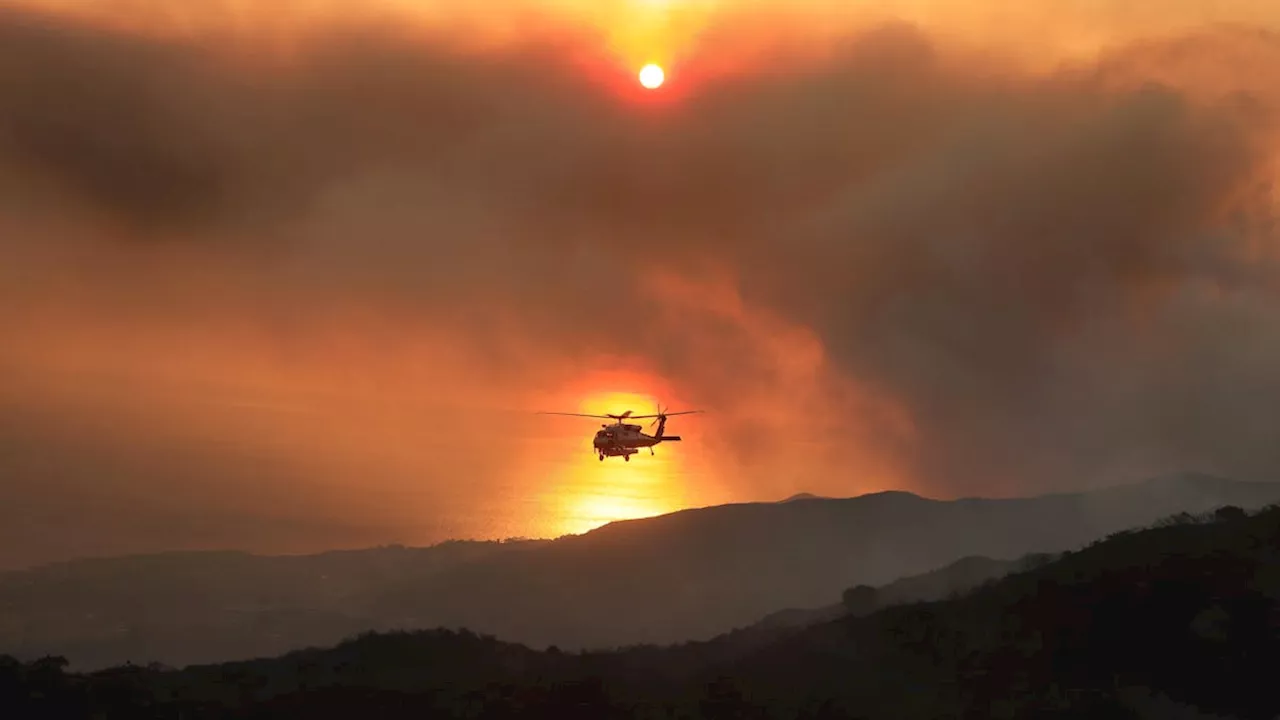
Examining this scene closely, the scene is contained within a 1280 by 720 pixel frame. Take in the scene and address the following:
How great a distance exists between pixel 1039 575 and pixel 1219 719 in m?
39.3

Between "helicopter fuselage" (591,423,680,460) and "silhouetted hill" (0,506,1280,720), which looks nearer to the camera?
"silhouetted hill" (0,506,1280,720)

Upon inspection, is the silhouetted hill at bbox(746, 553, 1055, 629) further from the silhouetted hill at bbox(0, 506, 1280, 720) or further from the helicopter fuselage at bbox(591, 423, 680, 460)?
the helicopter fuselage at bbox(591, 423, 680, 460)

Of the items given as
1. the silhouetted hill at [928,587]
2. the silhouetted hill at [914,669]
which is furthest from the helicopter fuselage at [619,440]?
the silhouetted hill at [914,669]

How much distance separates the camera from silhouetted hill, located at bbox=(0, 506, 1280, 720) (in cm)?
8688

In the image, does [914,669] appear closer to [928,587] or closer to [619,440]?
[619,440]

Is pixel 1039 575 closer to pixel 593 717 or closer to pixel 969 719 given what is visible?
pixel 969 719

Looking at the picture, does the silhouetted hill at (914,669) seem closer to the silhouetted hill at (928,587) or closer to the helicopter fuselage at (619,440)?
the silhouetted hill at (928,587)

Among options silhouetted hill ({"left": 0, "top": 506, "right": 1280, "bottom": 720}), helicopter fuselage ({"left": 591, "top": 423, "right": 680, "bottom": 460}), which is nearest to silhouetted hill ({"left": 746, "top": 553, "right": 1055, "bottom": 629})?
silhouetted hill ({"left": 0, "top": 506, "right": 1280, "bottom": 720})

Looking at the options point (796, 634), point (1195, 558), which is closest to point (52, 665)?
point (796, 634)

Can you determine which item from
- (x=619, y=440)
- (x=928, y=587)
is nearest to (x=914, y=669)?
(x=619, y=440)

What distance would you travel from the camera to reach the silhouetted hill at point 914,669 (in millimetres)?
86875

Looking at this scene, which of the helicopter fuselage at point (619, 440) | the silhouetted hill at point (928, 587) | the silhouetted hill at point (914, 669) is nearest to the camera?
the silhouetted hill at point (914, 669)

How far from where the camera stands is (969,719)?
271ft

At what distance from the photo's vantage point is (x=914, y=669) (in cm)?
9888
